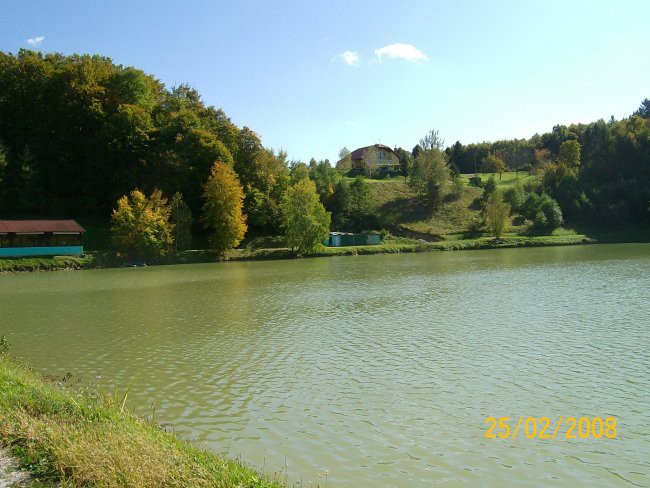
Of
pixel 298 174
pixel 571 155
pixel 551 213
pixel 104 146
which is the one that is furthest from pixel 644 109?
pixel 104 146

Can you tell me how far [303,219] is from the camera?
63.2 m

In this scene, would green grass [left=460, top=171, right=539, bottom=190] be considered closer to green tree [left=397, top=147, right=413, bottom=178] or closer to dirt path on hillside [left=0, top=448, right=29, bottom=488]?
green tree [left=397, top=147, right=413, bottom=178]

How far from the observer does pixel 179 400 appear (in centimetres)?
1202

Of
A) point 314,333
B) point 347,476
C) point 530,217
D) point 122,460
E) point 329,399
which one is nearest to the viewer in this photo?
point 122,460

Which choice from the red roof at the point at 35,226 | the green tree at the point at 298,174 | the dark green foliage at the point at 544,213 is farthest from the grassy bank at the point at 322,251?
the green tree at the point at 298,174

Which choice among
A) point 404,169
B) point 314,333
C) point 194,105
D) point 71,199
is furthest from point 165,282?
point 404,169

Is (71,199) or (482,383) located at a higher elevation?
(71,199)

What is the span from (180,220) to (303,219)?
14.8 meters

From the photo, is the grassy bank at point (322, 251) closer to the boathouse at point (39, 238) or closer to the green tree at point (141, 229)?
the boathouse at point (39, 238)

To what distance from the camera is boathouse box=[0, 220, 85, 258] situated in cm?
5300

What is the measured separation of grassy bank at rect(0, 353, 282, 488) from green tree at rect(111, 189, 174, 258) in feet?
161

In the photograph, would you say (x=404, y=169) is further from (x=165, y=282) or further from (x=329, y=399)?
(x=329, y=399)

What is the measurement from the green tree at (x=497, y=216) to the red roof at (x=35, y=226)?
53915 mm

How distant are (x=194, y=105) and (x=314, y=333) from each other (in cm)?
7161
